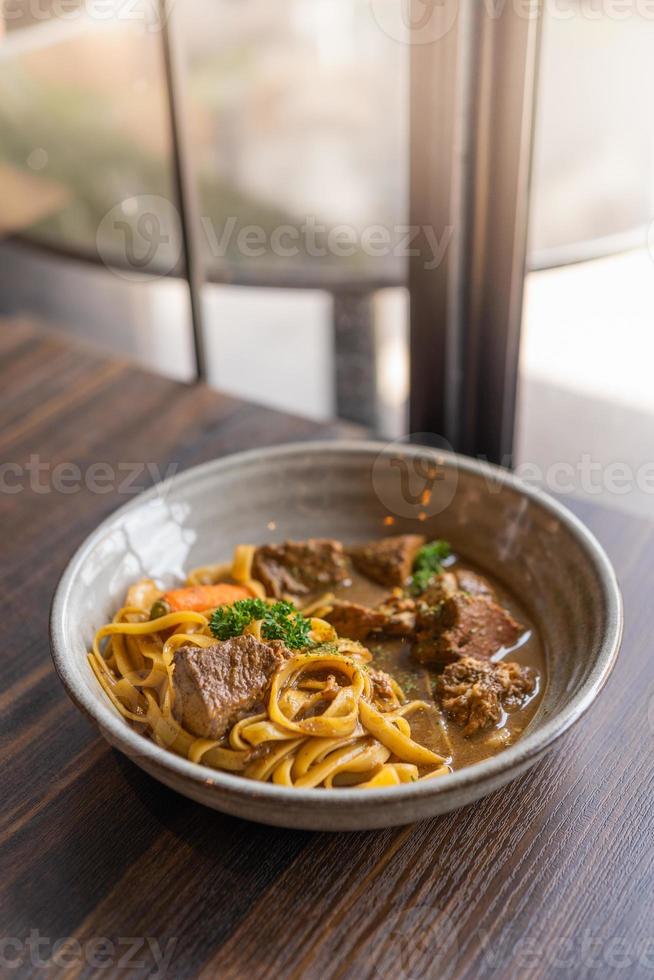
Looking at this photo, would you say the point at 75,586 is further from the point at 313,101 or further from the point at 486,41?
the point at 313,101

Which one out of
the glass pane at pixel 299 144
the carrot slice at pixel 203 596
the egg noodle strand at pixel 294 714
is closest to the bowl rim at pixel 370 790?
the egg noodle strand at pixel 294 714

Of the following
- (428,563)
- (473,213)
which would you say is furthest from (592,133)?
(428,563)

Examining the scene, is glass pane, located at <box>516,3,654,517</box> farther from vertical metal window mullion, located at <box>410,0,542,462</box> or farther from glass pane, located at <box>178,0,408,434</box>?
glass pane, located at <box>178,0,408,434</box>

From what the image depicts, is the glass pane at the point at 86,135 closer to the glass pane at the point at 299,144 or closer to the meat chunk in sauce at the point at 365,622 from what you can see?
the glass pane at the point at 299,144

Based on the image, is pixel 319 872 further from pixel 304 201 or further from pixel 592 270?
pixel 304 201

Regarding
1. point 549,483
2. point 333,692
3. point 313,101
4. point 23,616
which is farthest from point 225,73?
point 333,692
